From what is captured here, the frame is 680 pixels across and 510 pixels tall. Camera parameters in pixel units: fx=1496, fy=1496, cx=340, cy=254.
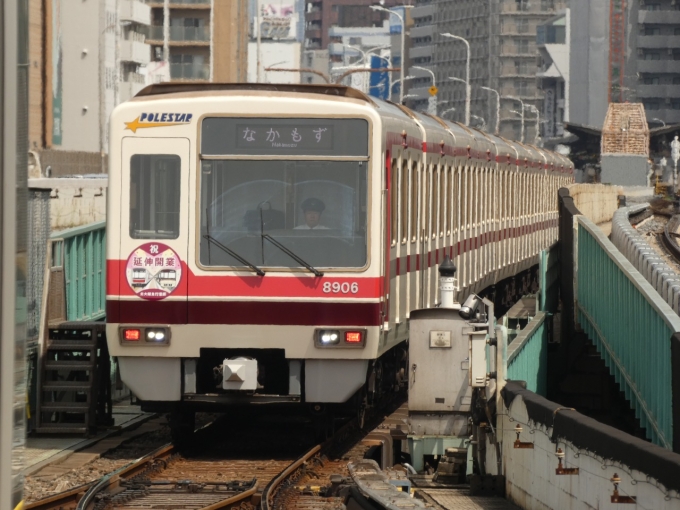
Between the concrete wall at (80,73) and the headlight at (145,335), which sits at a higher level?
the concrete wall at (80,73)

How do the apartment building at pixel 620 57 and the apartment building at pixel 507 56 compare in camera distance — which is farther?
the apartment building at pixel 507 56

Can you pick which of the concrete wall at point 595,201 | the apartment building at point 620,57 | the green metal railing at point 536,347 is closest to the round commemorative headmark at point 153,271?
the green metal railing at point 536,347

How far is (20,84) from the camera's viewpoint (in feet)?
8.11

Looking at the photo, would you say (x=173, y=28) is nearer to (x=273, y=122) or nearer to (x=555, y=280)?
(x=555, y=280)

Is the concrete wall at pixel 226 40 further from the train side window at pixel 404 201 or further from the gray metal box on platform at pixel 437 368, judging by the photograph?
the gray metal box on platform at pixel 437 368

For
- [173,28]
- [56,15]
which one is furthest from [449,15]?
[56,15]

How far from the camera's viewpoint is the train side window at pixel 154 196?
1130 cm

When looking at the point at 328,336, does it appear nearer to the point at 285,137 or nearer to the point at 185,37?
the point at 285,137

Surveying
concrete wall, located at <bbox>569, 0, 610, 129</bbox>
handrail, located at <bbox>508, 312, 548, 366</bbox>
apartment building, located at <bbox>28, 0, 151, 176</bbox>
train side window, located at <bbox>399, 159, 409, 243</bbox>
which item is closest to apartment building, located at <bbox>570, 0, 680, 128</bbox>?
concrete wall, located at <bbox>569, 0, 610, 129</bbox>

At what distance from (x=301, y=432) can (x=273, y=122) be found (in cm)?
350

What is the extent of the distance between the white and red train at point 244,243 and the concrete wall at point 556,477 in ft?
5.22

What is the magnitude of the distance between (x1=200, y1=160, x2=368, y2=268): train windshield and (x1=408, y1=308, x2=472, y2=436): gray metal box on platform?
882mm

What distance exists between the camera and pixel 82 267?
51.3 ft

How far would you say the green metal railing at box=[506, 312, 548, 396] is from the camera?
12.2 m
